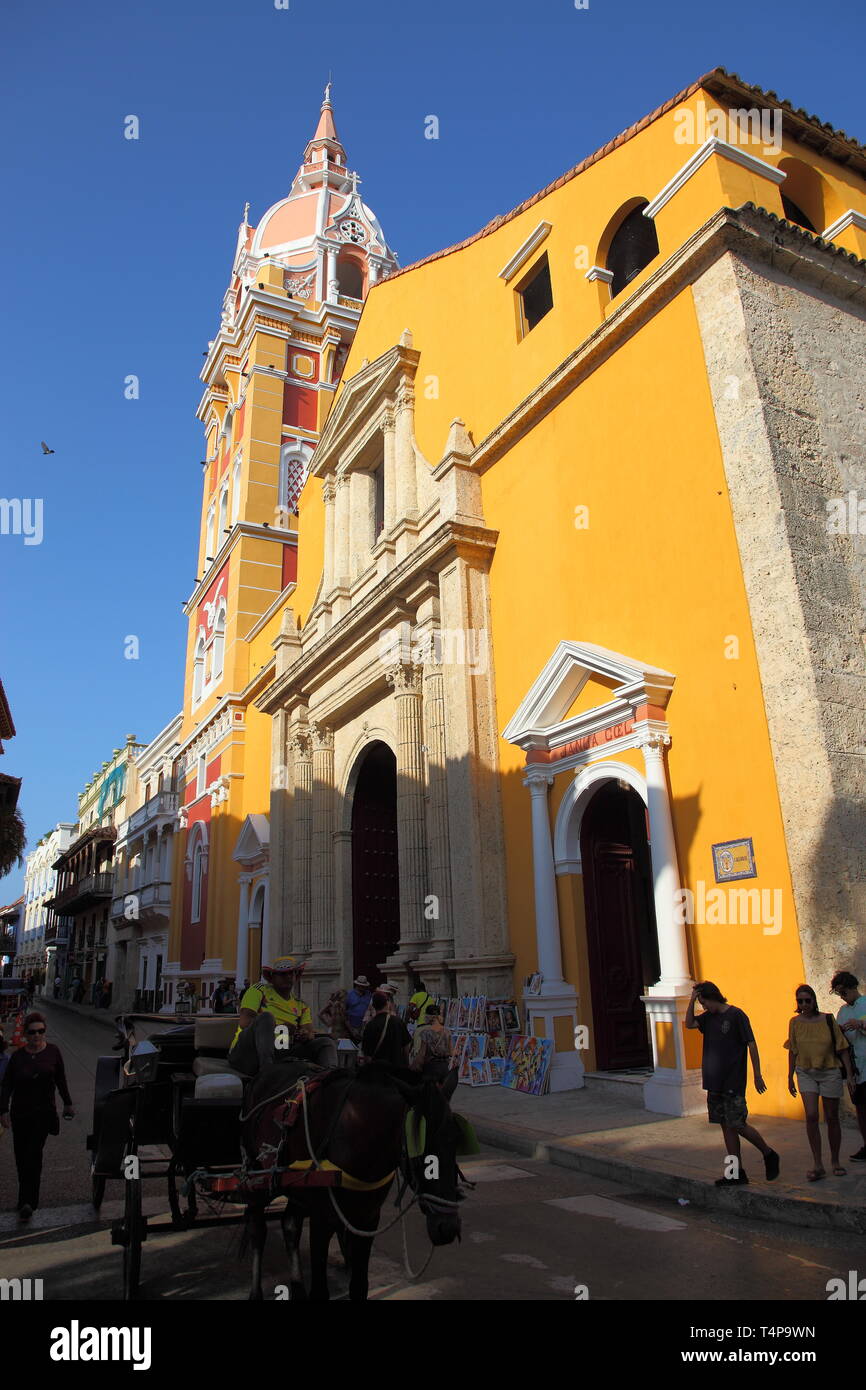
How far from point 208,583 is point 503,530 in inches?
719

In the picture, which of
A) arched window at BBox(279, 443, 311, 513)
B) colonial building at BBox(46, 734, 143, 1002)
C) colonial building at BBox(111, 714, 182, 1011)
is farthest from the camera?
colonial building at BBox(46, 734, 143, 1002)

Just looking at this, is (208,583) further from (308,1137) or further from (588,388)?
(308,1137)

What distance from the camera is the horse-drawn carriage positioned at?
12.3 ft

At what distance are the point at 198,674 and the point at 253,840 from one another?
384 inches

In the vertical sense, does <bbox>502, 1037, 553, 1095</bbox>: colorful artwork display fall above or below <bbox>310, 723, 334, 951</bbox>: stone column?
below

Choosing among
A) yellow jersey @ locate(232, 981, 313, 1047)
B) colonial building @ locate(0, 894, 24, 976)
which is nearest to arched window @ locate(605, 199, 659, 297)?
yellow jersey @ locate(232, 981, 313, 1047)

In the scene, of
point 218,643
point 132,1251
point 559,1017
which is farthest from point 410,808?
point 218,643

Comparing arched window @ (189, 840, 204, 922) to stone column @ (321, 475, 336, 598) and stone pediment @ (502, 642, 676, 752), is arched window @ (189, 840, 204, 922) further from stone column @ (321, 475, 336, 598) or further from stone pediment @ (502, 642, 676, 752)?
stone pediment @ (502, 642, 676, 752)

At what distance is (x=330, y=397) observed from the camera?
29.6m

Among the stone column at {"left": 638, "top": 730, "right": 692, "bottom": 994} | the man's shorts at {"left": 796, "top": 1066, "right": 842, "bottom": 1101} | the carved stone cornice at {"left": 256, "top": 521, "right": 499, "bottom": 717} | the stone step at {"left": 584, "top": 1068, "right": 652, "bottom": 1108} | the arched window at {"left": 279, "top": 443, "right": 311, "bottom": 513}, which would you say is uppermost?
the arched window at {"left": 279, "top": 443, "right": 311, "bottom": 513}

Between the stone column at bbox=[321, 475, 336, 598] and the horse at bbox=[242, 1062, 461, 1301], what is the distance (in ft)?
52.4

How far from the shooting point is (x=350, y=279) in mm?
33312

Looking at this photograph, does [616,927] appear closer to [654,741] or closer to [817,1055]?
[654,741]
